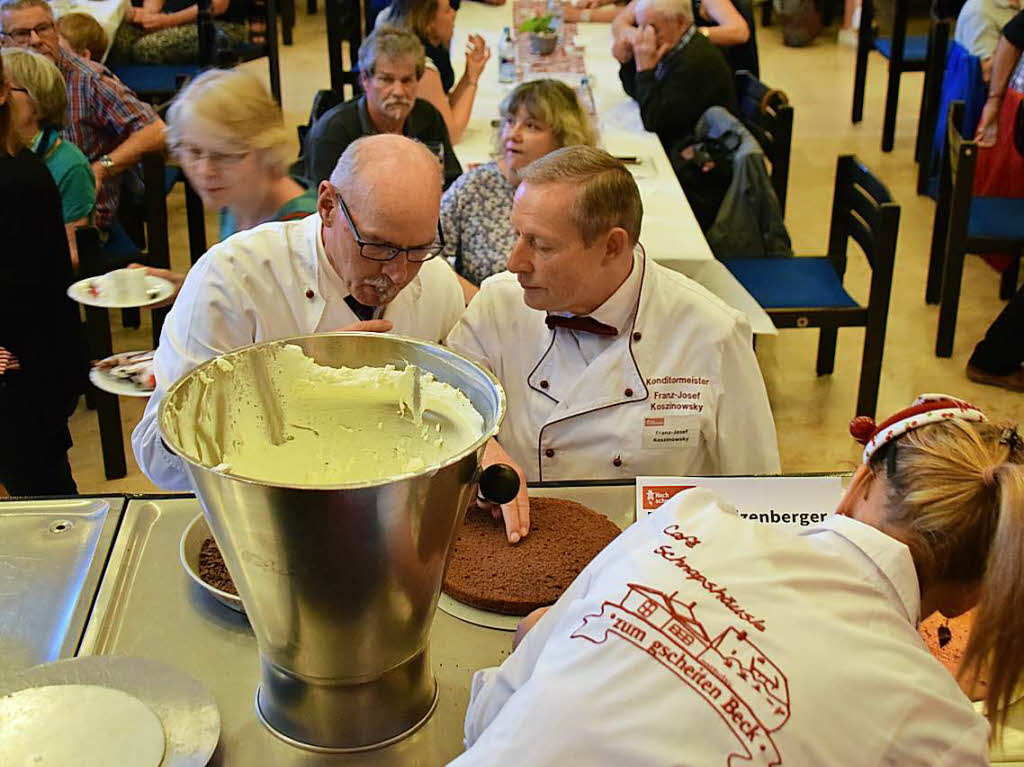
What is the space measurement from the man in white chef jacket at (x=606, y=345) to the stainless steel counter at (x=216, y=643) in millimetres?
834

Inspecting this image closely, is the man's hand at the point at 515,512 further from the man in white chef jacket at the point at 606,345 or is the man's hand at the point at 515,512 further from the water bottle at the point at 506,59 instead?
the water bottle at the point at 506,59

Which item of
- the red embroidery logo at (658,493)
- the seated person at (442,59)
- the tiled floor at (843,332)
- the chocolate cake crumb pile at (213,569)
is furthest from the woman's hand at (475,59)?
the chocolate cake crumb pile at (213,569)

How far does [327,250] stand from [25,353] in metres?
1.20

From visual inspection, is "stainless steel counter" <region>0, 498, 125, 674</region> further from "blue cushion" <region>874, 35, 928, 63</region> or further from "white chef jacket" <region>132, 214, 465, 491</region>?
"blue cushion" <region>874, 35, 928, 63</region>

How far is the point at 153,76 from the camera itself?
5.77 meters

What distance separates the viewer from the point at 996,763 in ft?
4.74

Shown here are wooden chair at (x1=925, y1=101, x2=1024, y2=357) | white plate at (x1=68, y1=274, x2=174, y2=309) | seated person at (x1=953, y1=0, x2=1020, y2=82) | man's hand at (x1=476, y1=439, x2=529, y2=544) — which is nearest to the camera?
man's hand at (x1=476, y1=439, x2=529, y2=544)

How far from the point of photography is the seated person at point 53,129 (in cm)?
374

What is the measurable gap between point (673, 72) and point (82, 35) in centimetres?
239

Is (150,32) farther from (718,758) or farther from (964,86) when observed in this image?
(718,758)

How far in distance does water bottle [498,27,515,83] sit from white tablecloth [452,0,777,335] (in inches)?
1.5

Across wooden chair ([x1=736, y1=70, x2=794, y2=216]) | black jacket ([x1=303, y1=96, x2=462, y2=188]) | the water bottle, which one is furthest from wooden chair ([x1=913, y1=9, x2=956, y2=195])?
black jacket ([x1=303, y1=96, x2=462, y2=188])

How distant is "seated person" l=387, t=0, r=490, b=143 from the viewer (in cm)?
452

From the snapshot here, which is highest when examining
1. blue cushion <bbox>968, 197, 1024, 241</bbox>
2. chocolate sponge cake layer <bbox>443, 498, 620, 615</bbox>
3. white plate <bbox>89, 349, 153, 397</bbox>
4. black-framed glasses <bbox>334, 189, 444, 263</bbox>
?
black-framed glasses <bbox>334, 189, 444, 263</bbox>
